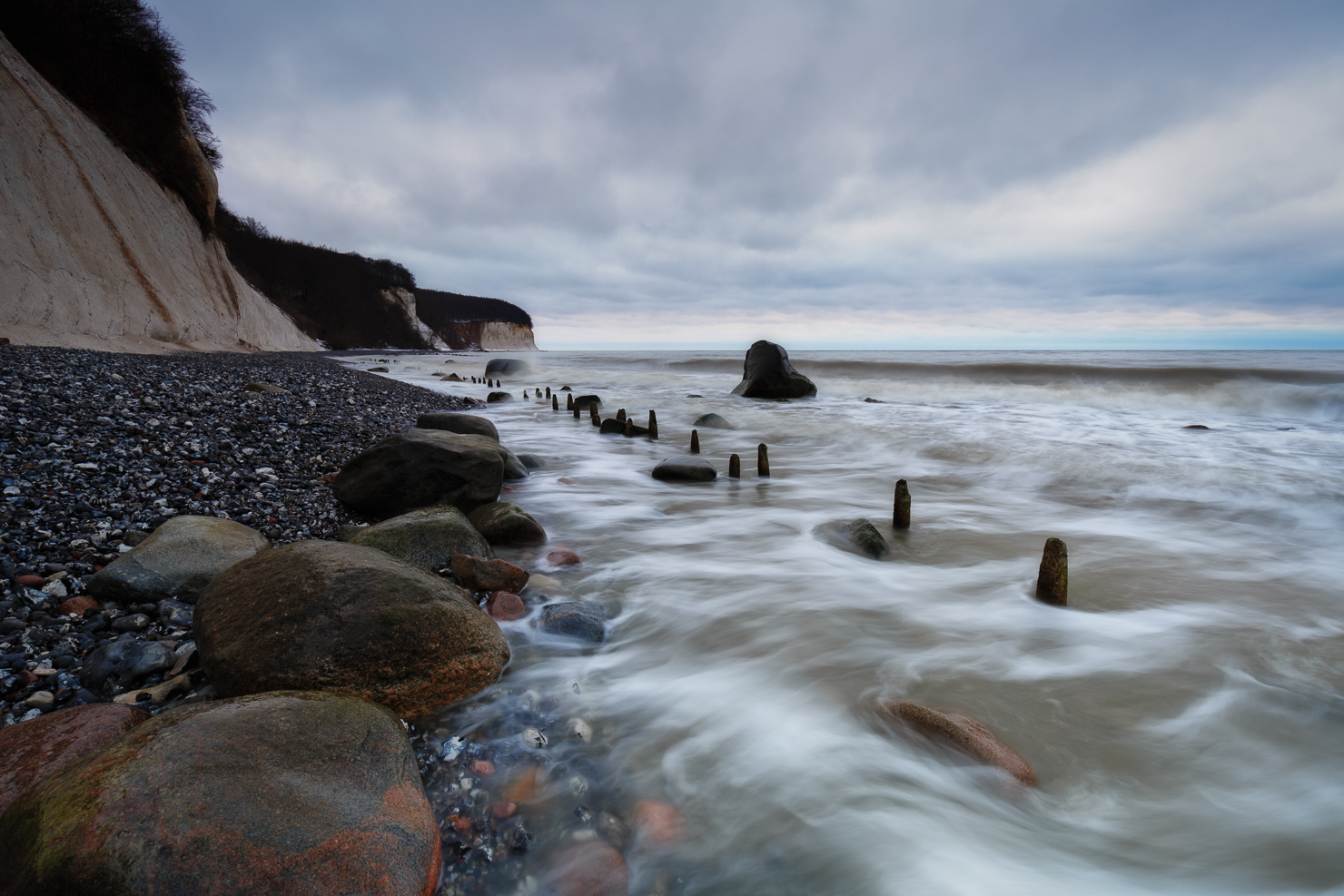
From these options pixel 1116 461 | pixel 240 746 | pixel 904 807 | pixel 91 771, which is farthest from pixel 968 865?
pixel 1116 461

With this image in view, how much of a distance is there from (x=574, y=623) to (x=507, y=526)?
1756 mm

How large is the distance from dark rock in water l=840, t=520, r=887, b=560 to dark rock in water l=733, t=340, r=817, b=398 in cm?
1390

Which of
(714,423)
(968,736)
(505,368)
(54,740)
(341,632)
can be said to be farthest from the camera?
(505,368)

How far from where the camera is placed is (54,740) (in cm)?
195

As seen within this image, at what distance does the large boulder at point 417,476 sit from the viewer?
5.32 metres

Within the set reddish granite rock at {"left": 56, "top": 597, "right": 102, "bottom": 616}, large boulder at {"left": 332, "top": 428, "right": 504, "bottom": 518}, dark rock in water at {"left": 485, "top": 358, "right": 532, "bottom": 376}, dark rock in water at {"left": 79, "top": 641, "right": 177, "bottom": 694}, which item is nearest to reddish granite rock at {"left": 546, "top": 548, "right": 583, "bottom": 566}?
large boulder at {"left": 332, "top": 428, "right": 504, "bottom": 518}

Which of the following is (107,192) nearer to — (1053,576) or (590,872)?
(590,872)

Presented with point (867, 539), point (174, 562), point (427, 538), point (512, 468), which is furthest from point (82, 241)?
point (867, 539)

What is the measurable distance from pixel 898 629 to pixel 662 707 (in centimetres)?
185

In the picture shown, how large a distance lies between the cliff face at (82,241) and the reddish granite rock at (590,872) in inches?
564

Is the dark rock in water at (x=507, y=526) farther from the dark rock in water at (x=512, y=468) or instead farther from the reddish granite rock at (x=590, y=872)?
the reddish granite rock at (x=590, y=872)

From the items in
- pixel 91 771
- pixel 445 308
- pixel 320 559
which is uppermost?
pixel 445 308

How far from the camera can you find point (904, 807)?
2.48 meters

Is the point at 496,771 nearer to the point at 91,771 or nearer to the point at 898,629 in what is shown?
the point at 91,771
